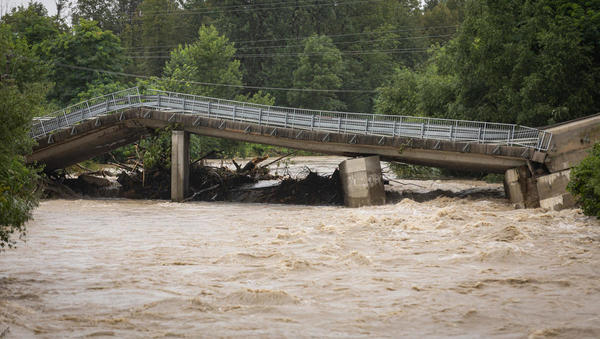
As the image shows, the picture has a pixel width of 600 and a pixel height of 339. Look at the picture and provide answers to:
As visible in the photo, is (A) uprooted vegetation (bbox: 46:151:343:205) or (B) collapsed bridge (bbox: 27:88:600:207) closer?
(B) collapsed bridge (bbox: 27:88:600:207)

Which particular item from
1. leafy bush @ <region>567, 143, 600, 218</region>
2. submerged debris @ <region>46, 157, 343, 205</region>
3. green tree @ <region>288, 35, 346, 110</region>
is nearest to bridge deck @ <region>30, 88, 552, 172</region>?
submerged debris @ <region>46, 157, 343, 205</region>

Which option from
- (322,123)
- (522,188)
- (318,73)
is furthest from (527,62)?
(318,73)

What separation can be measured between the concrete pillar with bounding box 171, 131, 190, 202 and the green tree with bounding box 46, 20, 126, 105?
1207 inches

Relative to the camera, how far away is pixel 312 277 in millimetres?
17281

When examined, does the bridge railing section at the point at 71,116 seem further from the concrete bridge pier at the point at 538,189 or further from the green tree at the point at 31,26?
the green tree at the point at 31,26

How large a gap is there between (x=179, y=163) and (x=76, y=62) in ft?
109

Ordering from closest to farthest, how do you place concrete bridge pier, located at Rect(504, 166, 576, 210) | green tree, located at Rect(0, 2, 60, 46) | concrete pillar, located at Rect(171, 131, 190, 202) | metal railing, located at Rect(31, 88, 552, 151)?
concrete bridge pier, located at Rect(504, 166, 576, 210) < metal railing, located at Rect(31, 88, 552, 151) < concrete pillar, located at Rect(171, 131, 190, 202) < green tree, located at Rect(0, 2, 60, 46)

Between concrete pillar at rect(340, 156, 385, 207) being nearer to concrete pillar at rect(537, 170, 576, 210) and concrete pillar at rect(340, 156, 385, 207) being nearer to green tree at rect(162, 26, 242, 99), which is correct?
concrete pillar at rect(537, 170, 576, 210)

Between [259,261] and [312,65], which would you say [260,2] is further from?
[259,261]

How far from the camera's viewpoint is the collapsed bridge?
3225 cm

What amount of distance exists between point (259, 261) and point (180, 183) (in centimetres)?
2073

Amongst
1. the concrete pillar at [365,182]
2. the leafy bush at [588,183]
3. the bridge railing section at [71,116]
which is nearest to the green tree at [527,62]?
the concrete pillar at [365,182]

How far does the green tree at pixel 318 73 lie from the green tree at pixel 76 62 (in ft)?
86.1

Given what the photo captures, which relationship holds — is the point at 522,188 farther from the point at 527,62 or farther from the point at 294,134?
the point at 294,134
